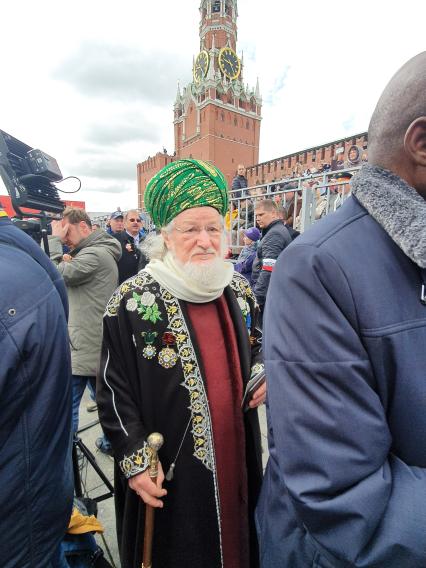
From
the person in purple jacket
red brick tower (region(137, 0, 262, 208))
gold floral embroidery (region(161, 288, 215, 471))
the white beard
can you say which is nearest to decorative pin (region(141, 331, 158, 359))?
gold floral embroidery (region(161, 288, 215, 471))

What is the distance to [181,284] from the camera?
1.41 metres

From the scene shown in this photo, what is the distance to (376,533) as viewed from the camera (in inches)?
23.7

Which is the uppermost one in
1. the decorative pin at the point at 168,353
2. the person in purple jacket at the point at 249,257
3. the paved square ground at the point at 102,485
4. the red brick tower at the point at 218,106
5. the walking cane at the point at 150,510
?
the red brick tower at the point at 218,106

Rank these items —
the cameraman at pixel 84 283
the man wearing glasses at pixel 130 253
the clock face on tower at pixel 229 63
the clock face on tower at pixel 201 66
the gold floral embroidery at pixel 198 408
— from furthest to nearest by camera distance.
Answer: the clock face on tower at pixel 229 63
the clock face on tower at pixel 201 66
the man wearing glasses at pixel 130 253
the cameraman at pixel 84 283
the gold floral embroidery at pixel 198 408

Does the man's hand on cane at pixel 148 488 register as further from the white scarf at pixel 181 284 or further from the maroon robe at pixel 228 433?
the white scarf at pixel 181 284

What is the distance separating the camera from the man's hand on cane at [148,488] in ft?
3.97

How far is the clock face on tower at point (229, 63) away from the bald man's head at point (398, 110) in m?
58.5

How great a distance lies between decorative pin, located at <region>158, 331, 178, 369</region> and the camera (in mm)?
1338

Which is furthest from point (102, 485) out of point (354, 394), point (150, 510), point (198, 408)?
point (354, 394)

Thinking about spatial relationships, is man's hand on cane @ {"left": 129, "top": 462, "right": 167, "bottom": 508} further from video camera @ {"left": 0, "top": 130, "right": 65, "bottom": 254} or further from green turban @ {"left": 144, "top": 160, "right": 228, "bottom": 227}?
video camera @ {"left": 0, "top": 130, "right": 65, "bottom": 254}

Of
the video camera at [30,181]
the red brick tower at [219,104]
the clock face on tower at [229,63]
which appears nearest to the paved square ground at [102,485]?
the video camera at [30,181]

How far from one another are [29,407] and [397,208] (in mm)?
1162

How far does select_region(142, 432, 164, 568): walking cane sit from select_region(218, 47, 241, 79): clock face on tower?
193 ft

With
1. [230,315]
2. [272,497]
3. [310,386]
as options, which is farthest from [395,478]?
[230,315]
